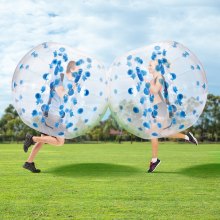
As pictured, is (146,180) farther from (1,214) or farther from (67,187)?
(1,214)

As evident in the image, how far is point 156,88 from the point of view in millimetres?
9133

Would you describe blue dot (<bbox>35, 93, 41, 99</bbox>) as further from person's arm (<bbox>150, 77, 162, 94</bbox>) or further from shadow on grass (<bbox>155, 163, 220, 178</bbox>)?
shadow on grass (<bbox>155, 163, 220, 178</bbox>)

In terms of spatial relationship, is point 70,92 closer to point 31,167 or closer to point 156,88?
point 156,88

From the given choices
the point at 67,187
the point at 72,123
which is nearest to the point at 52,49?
the point at 72,123

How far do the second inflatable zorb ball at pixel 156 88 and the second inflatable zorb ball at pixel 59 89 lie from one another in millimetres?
481

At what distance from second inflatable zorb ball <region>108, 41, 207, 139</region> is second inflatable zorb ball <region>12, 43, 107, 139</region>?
0.48 metres

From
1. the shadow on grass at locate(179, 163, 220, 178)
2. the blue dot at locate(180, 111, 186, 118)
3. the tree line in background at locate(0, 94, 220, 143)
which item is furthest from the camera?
the tree line in background at locate(0, 94, 220, 143)

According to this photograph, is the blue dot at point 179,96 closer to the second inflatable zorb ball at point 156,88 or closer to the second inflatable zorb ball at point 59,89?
the second inflatable zorb ball at point 156,88

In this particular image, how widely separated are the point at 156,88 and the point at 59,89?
7.03ft

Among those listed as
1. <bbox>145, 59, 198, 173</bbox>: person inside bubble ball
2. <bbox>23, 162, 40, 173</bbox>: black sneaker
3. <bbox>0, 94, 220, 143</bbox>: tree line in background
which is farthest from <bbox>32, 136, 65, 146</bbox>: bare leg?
<bbox>0, 94, 220, 143</bbox>: tree line in background

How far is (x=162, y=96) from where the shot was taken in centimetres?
916

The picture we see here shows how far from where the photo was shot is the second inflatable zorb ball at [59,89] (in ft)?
30.0

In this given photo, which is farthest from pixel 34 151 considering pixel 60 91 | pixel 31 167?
pixel 60 91

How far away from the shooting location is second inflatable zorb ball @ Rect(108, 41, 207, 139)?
30.1 feet
